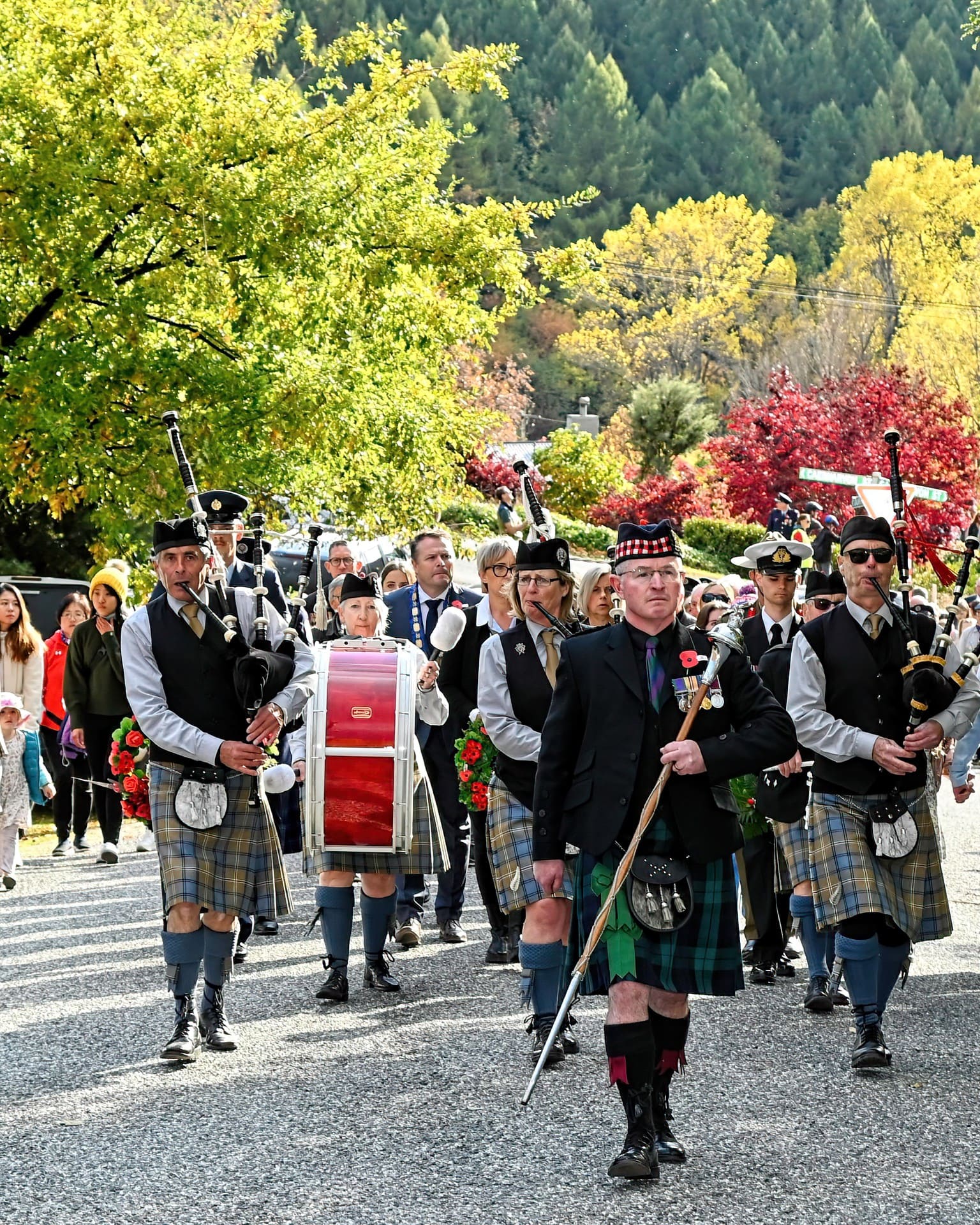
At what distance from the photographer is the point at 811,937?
24.3ft

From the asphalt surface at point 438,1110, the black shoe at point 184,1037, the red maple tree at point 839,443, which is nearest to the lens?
the asphalt surface at point 438,1110

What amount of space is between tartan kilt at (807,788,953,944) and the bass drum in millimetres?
1879

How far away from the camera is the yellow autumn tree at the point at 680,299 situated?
228 feet

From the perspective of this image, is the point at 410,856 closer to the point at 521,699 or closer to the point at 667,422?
the point at 521,699

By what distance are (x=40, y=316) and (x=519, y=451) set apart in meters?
29.1

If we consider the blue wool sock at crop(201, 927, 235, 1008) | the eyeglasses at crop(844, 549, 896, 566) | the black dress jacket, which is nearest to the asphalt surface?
the blue wool sock at crop(201, 927, 235, 1008)

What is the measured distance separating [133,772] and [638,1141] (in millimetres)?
3142

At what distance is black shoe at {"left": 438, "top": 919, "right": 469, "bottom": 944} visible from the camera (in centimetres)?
888

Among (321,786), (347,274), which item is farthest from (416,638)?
(347,274)

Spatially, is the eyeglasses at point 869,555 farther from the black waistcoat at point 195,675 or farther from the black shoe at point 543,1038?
the black waistcoat at point 195,675

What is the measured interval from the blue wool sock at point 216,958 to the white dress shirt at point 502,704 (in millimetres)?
1250

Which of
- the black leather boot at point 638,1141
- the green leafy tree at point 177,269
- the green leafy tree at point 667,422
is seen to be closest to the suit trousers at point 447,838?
the black leather boot at point 638,1141

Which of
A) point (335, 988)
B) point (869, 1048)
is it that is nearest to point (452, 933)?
point (335, 988)

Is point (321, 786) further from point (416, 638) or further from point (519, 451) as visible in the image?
point (519, 451)
